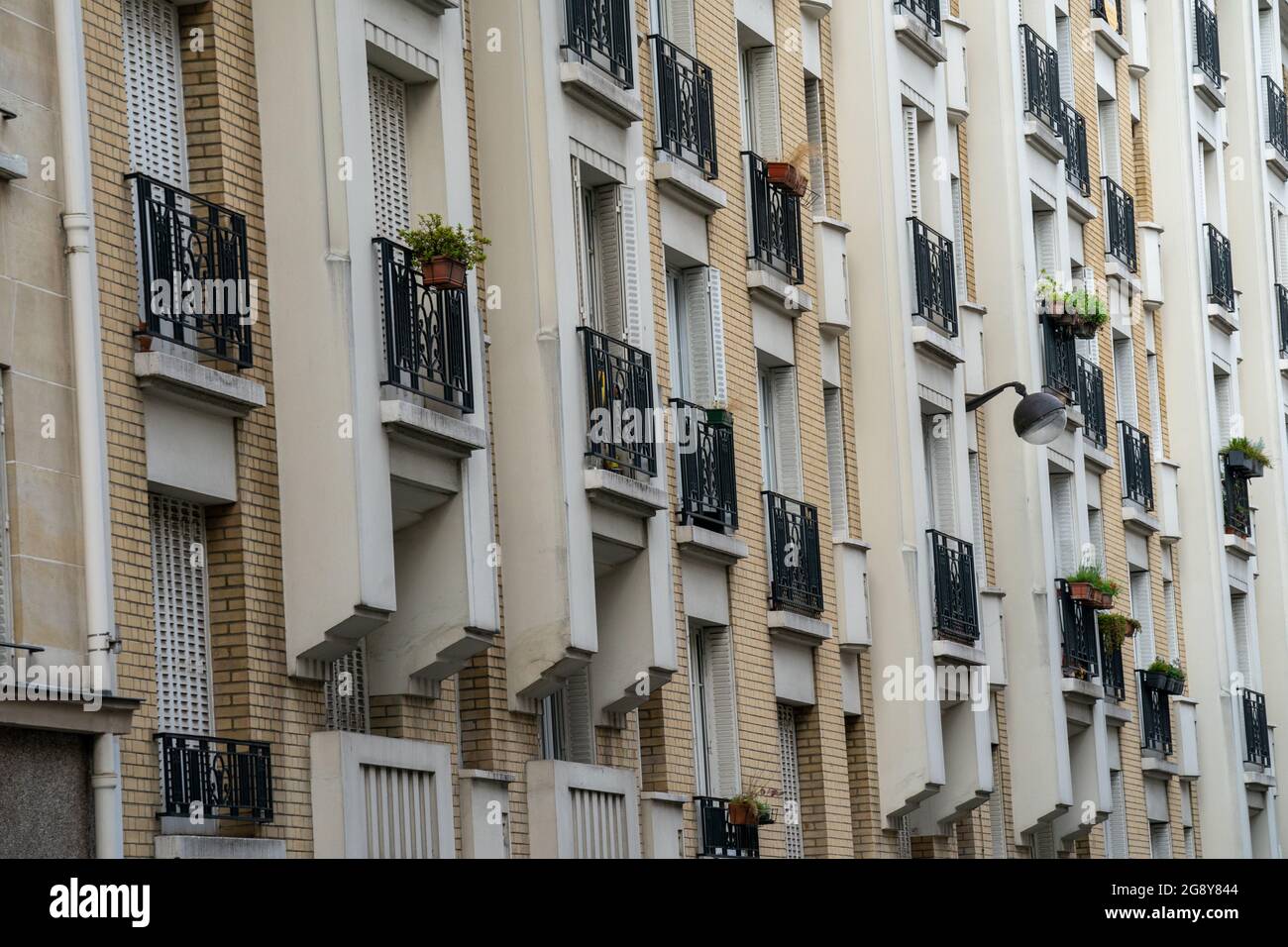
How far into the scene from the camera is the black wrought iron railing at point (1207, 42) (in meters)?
43.7

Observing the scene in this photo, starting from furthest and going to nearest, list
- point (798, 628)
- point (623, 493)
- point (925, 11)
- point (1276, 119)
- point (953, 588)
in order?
point (1276, 119)
point (925, 11)
point (953, 588)
point (798, 628)
point (623, 493)

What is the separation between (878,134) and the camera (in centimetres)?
2845

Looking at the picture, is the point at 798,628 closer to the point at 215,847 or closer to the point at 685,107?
the point at 685,107

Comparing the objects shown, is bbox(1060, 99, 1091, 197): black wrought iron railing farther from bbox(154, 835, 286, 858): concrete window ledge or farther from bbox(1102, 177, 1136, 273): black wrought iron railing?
bbox(154, 835, 286, 858): concrete window ledge

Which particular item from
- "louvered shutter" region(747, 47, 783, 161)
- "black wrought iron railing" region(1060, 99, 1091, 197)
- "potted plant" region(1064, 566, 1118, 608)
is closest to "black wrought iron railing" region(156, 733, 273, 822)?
"louvered shutter" region(747, 47, 783, 161)

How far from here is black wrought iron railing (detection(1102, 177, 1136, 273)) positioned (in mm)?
38719

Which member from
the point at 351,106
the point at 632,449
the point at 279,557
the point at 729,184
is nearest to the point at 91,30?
the point at 351,106

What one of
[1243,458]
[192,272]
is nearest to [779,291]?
[192,272]

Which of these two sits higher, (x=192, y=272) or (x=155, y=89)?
(x=155, y=89)

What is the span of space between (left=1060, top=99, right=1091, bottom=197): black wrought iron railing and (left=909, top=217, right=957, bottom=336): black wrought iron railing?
19.9 ft

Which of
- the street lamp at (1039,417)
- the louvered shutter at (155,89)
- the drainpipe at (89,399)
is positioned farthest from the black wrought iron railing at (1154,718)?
the drainpipe at (89,399)

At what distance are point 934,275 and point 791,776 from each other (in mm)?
7060

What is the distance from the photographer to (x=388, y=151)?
19359mm
